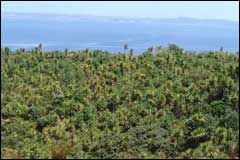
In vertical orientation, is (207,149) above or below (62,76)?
below

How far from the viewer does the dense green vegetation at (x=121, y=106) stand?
3559 cm

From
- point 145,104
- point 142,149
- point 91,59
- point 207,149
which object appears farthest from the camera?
point 91,59

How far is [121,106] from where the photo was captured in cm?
4516

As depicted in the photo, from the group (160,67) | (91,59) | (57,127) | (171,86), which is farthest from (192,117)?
(91,59)

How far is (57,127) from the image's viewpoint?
132 ft

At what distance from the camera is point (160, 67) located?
52656 mm

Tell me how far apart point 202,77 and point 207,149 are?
50.0 ft

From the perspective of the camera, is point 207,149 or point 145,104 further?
point 145,104

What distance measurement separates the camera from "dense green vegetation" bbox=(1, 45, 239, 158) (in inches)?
1401

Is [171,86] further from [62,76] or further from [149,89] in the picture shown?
[62,76]

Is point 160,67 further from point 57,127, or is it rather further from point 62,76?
point 57,127

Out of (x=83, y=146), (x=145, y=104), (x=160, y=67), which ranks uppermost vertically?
(x=160, y=67)

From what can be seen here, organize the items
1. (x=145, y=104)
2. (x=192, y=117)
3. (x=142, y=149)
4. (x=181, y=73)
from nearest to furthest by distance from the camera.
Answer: (x=142, y=149), (x=192, y=117), (x=145, y=104), (x=181, y=73)

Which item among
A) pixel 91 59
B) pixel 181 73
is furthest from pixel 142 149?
pixel 91 59
